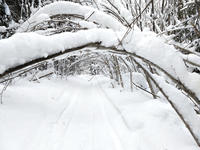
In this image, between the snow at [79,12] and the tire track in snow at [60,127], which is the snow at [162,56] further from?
the tire track in snow at [60,127]

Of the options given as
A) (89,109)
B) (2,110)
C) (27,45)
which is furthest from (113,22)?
(89,109)

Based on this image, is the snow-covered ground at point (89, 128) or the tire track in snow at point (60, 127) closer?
the snow-covered ground at point (89, 128)

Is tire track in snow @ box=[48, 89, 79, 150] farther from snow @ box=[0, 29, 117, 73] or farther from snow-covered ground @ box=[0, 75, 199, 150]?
snow @ box=[0, 29, 117, 73]

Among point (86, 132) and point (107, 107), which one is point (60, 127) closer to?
point (86, 132)

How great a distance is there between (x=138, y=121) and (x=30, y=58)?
1.56 m

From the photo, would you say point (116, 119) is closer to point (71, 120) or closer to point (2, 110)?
point (71, 120)

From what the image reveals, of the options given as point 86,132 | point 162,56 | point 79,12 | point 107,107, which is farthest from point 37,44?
point 107,107

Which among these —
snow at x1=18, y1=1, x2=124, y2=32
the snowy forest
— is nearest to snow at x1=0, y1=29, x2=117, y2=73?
the snowy forest

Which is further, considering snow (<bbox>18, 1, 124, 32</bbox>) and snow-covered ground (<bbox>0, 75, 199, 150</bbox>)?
snow (<bbox>18, 1, 124, 32</bbox>)

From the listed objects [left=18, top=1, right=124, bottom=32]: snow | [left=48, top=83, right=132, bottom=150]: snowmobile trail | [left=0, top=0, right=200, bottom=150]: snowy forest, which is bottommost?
[left=48, top=83, right=132, bottom=150]: snowmobile trail

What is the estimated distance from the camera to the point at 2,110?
239 cm

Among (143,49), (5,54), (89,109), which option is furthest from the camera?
(89,109)

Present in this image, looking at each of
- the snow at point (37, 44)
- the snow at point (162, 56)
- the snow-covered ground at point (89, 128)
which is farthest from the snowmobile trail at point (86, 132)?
the snow at point (37, 44)

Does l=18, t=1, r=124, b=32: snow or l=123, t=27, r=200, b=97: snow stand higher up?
l=18, t=1, r=124, b=32: snow
